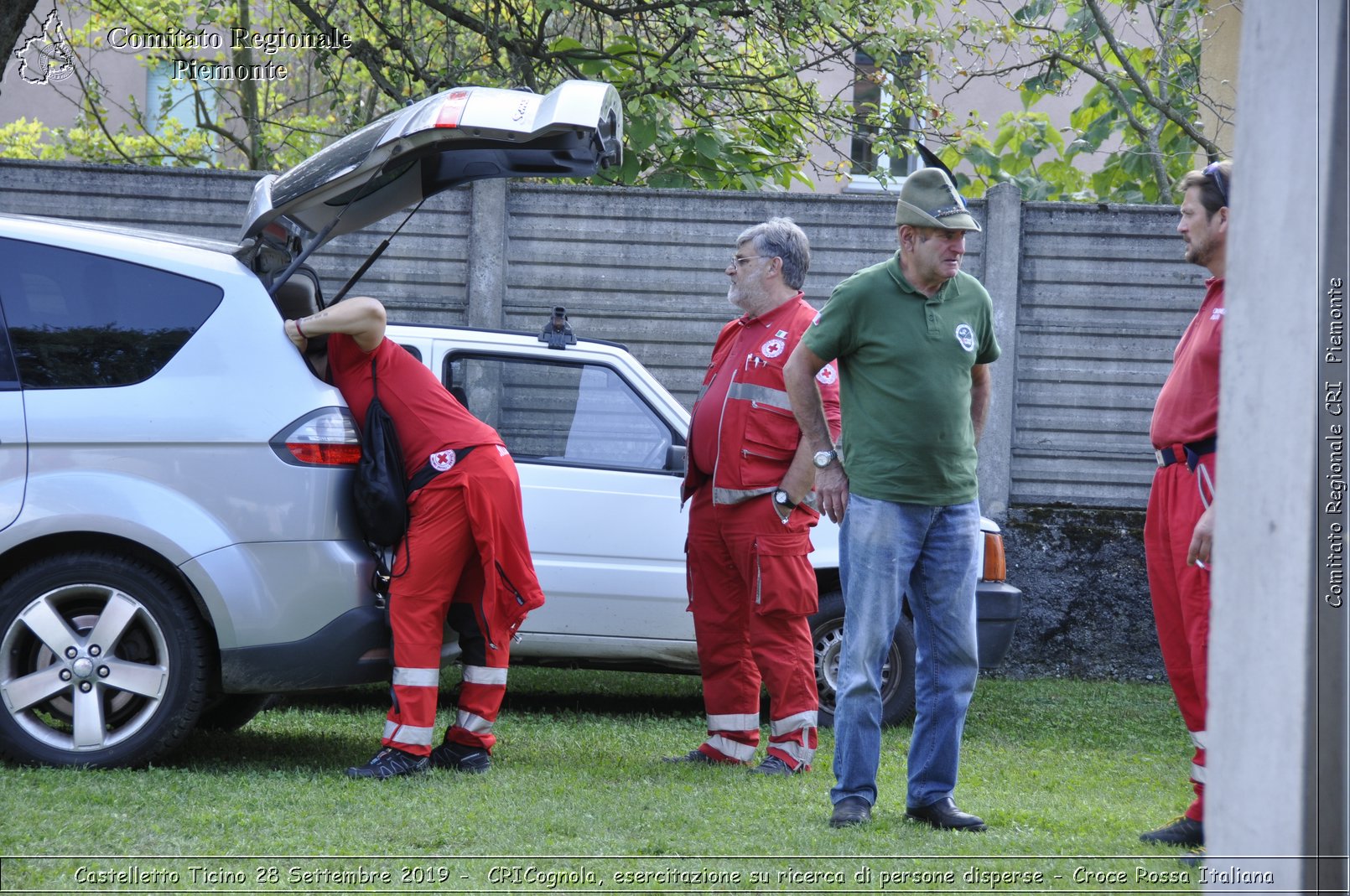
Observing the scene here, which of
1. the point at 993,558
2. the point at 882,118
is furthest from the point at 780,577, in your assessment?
the point at 882,118

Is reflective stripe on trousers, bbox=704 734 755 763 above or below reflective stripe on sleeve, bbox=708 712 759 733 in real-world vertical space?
below

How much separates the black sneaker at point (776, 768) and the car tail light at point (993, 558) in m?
1.84

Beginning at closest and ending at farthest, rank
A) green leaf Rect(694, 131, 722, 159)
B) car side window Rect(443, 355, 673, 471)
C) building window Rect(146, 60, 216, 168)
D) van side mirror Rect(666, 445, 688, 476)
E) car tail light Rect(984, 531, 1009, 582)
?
van side mirror Rect(666, 445, 688, 476), car side window Rect(443, 355, 673, 471), car tail light Rect(984, 531, 1009, 582), green leaf Rect(694, 131, 722, 159), building window Rect(146, 60, 216, 168)

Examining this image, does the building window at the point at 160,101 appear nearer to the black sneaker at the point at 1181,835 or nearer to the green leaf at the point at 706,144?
the green leaf at the point at 706,144

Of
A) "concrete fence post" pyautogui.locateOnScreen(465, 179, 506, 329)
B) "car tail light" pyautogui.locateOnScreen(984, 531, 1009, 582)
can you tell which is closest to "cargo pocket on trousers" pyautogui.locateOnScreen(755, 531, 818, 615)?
"car tail light" pyautogui.locateOnScreen(984, 531, 1009, 582)

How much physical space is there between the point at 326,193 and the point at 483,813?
7.27 feet

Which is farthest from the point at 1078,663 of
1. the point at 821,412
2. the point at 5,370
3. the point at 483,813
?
the point at 5,370

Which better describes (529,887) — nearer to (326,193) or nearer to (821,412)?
(821,412)

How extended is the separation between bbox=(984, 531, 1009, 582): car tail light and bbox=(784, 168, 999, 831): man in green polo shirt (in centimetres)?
239

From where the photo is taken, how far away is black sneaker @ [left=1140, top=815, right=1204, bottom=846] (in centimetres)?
422

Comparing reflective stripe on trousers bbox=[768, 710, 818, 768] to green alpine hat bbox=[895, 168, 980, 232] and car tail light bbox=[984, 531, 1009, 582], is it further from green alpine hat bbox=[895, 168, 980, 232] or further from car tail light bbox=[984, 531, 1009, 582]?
green alpine hat bbox=[895, 168, 980, 232]

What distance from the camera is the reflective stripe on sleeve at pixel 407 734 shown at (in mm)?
4879

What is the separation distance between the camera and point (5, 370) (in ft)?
15.5

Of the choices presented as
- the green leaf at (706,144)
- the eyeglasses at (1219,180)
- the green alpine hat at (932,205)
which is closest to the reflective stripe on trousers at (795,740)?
the green alpine hat at (932,205)
